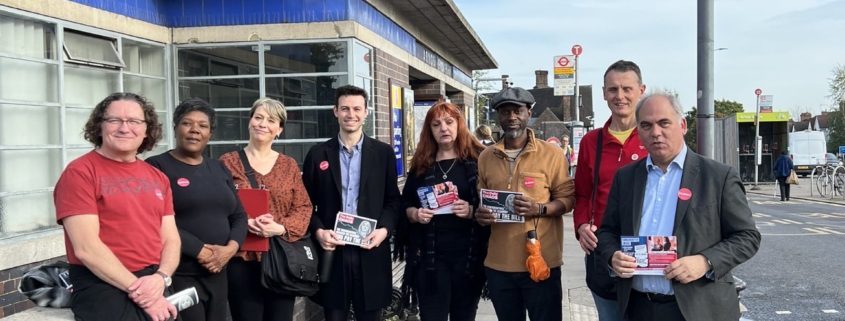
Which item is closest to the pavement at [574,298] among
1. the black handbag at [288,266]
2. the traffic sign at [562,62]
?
the black handbag at [288,266]

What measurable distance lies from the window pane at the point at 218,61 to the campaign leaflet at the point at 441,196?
4.50m

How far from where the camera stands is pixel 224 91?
7930mm

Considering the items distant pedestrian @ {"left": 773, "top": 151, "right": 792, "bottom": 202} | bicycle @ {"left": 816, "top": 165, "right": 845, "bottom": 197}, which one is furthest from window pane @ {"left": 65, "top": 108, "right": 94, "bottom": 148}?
bicycle @ {"left": 816, "top": 165, "right": 845, "bottom": 197}

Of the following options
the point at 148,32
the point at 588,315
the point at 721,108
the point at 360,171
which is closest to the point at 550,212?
the point at 360,171

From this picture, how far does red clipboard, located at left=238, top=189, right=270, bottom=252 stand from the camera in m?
3.62

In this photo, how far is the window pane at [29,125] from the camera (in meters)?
5.45

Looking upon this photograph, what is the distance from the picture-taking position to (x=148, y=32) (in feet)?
24.2

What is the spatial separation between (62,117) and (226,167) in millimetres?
3423

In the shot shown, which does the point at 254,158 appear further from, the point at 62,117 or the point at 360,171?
the point at 62,117

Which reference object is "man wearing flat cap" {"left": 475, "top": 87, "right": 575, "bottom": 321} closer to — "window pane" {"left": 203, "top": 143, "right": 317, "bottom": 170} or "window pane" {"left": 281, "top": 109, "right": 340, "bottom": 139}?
"window pane" {"left": 281, "top": 109, "right": 340, "bottom": 139}

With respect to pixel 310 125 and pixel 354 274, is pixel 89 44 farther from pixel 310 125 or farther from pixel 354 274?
pixel 354 274

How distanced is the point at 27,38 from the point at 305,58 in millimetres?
2979

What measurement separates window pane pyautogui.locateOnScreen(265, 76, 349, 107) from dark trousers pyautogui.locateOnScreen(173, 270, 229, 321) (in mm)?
4611

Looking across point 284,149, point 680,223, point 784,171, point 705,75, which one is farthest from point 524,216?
point 784,171
